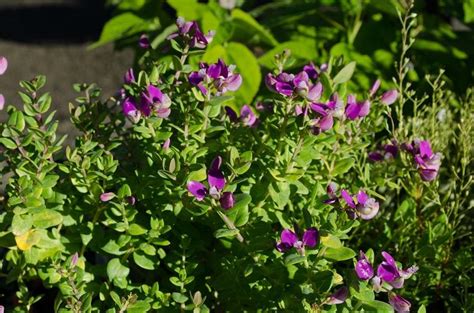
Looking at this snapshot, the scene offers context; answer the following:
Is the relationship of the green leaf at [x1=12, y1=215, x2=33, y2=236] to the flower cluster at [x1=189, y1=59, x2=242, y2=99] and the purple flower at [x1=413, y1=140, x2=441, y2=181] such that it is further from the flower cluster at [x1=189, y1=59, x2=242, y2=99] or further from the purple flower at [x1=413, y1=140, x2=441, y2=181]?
the purple flower at [x1=413, y1=140, x2=441, y2=181]

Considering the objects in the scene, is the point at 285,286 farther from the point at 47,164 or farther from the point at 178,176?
the point at 47,164

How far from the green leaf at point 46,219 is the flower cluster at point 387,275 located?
0.64 meters

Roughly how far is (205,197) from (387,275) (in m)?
0.36

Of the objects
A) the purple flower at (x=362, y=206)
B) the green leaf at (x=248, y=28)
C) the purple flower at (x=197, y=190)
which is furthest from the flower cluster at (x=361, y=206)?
the green leaf at (x=248, y=28)

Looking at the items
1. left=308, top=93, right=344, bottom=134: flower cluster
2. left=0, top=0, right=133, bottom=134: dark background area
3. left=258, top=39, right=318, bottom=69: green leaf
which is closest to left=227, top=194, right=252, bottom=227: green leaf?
left=308, top=93, right=344, bottom=134: flower cluster

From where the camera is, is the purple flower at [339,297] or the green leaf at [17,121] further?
the green leaf at [17,121]

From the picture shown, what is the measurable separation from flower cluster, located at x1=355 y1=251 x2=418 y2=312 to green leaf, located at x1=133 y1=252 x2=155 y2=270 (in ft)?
1.58

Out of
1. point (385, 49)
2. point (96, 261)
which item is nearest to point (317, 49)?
point (385, 49)

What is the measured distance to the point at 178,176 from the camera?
160cm

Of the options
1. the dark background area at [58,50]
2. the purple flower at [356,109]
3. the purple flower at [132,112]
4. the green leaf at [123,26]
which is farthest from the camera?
the dark background area at [58,50]

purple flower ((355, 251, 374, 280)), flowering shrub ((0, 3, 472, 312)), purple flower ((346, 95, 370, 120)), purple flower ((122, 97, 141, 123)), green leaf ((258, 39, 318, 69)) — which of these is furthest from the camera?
green leaf ((258, 39, 318, 69))

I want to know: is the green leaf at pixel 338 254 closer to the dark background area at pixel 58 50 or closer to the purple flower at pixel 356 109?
the purple flower at pixel 356 109

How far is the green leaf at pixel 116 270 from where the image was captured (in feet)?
5.79

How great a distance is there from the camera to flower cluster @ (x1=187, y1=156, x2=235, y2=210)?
151 centimetres
